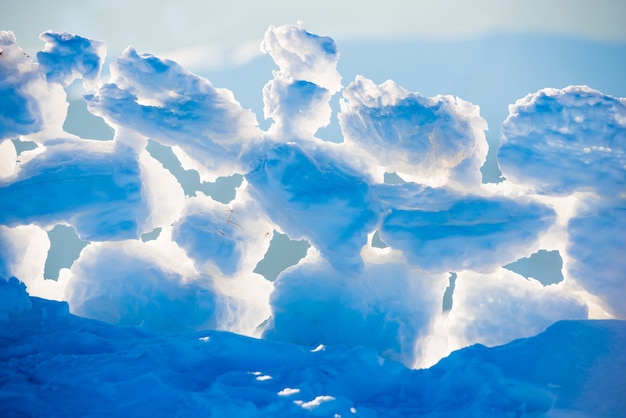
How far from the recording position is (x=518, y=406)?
121 inches

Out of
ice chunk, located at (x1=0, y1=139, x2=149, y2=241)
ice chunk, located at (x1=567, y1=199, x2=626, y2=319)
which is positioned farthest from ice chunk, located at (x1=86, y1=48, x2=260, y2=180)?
ice chunk, located at (x1=567, y1=199, x2=626, y2=319)

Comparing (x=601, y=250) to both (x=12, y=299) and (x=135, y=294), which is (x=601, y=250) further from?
(x=12, y=299)

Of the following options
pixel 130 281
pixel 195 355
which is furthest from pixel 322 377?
pixel 130 281

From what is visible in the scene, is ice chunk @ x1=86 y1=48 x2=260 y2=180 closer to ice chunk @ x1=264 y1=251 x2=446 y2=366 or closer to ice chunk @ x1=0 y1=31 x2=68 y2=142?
ice chunk @ x1=0 y1=31 x2=68 y2=142

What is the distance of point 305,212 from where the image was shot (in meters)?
4.37

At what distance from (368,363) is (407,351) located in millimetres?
889

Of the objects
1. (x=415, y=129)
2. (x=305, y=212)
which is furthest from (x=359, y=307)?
(x=415, y=129)

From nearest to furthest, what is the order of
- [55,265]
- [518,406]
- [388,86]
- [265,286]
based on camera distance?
[518,406] < [388,86] < [265,286] < [55,265]

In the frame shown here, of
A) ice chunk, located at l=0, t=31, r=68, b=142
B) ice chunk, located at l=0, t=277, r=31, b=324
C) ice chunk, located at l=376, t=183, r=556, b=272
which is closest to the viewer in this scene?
ice chunk, located at l=0, t=277, r=31, b=324

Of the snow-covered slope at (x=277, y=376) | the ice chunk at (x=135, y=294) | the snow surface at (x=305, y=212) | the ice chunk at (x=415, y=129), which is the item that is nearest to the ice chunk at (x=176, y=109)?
the snow surface at (x=305, y=212)

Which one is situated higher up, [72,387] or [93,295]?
[93,295]

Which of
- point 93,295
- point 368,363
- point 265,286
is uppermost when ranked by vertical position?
point 265,286

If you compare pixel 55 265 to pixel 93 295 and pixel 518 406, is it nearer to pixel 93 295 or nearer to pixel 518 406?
pixel 93 295

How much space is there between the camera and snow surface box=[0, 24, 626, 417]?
4164mm
